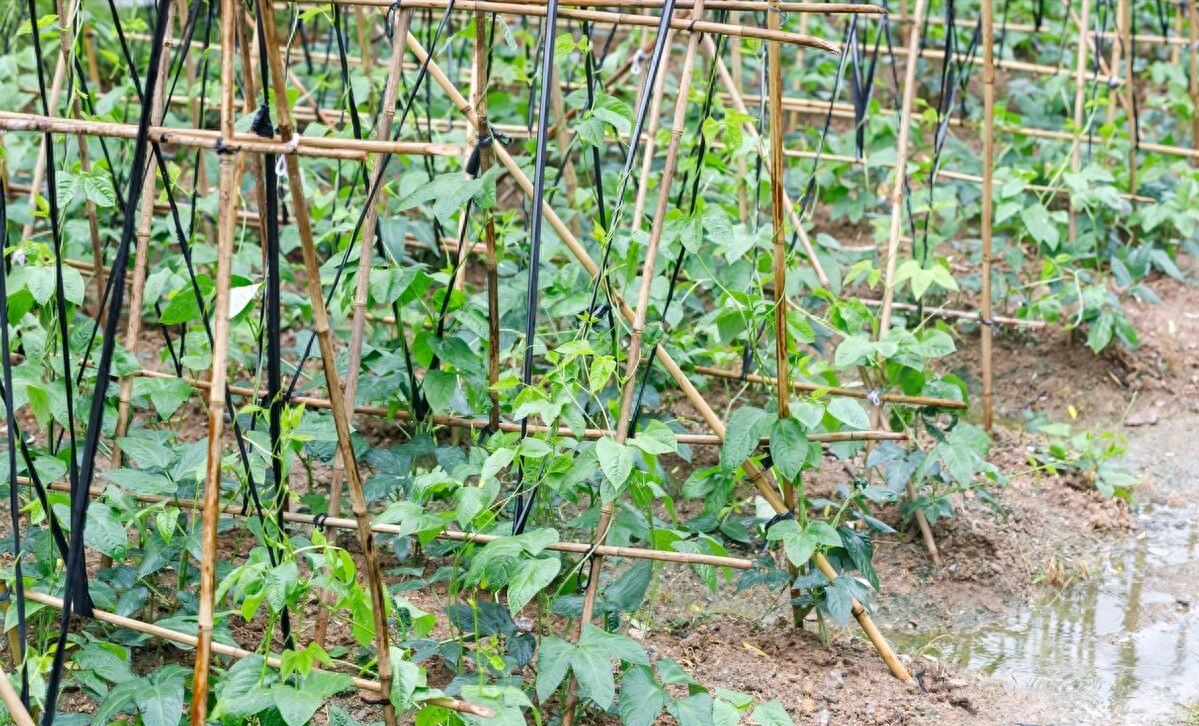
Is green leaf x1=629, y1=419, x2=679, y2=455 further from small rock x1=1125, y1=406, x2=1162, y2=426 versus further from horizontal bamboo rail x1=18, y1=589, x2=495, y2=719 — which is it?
small rock x1=1125, y1=406, x2=1162, y2=426

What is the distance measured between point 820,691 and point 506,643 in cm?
64

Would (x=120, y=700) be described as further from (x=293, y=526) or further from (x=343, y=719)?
(x=293, y=526)

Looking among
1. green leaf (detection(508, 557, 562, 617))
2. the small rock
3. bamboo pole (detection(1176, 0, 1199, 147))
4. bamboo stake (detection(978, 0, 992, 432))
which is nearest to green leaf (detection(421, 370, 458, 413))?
green leaf (detection(508, 557, 562, 617))

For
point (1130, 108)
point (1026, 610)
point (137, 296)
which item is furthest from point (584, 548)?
point (1130, 108)

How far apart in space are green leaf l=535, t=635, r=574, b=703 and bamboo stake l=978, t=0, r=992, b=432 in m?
1.84

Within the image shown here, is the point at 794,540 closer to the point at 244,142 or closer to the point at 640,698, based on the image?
the point at 640,698

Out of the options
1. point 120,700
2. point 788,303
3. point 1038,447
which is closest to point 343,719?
point 120,700

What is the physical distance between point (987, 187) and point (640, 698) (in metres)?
1.88

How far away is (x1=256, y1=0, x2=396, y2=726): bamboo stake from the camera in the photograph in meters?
1.78

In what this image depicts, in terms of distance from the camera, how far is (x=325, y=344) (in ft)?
6.20

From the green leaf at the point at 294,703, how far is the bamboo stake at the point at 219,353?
114mm

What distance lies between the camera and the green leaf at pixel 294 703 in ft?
6.21

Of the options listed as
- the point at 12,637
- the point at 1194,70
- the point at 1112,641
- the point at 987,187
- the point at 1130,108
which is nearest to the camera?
the point at 12,637

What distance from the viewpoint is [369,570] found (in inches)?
76.7
